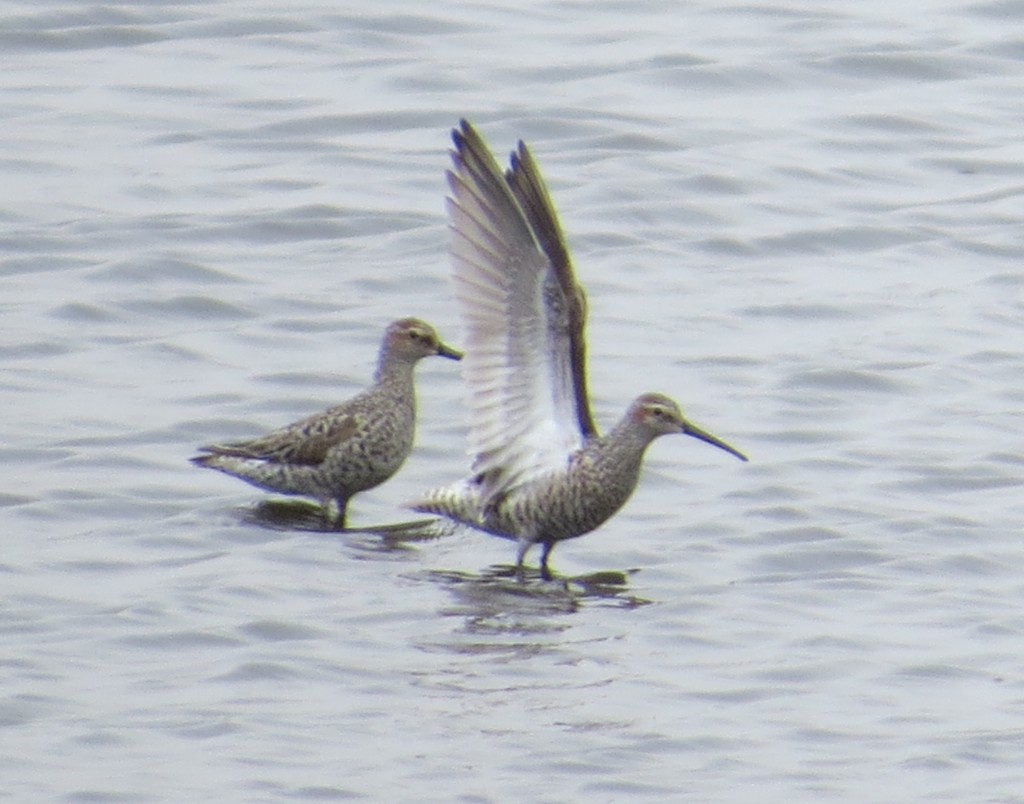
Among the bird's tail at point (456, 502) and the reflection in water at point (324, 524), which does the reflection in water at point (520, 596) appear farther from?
the reflection in water at point (324, 524)

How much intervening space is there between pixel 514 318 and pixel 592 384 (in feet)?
8.93

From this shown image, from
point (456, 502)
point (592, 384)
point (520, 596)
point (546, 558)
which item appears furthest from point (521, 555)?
point (592, 384)

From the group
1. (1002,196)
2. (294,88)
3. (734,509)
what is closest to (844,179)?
(1002,196)

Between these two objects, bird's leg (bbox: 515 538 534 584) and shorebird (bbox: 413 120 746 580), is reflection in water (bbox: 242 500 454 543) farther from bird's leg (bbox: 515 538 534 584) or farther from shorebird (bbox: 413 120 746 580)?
bird's leg (bbox: 515 538 534 584)

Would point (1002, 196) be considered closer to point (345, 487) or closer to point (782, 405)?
point (782, 405)

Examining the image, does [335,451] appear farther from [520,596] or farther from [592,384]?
[592,384]

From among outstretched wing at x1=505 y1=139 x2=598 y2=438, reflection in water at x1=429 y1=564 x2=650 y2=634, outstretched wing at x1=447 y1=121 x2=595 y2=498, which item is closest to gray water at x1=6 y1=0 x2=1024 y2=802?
reflection in water at x1=429 y1=564 x2=650 y2=634

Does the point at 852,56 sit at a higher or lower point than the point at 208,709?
higher

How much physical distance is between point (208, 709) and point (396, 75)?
10.5 m

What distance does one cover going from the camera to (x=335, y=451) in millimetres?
10891

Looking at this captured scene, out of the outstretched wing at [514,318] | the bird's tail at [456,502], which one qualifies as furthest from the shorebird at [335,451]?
the outstretched wing at [514,318]

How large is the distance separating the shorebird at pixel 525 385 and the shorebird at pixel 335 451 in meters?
0.45

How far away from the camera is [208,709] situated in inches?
327

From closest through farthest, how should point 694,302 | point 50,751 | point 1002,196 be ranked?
point 50,751 → point 694,302 → point 1002,196
